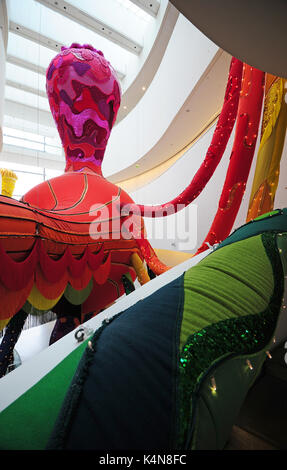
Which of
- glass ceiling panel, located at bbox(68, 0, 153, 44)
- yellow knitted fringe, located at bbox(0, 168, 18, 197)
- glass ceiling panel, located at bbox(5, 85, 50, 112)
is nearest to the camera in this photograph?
yellow knitted fringe, located at bbox(0, 168, 18, 197)

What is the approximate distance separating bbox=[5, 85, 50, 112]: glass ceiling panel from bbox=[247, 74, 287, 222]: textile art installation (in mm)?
7246

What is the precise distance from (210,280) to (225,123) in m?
1.12

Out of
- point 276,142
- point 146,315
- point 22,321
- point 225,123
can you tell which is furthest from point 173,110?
point 146,315

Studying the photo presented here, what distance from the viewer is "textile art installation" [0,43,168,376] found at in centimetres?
73

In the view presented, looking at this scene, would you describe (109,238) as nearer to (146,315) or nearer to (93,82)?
(146,315)

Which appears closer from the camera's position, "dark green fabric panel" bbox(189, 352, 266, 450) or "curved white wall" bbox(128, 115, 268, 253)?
"dark green fabric panel" bbox(189, 352, 266, 450)

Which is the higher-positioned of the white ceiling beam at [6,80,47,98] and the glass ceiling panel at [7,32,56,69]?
the glass ceiling panel at [7,32,56,69]

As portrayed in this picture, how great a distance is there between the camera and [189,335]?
1.03 feet

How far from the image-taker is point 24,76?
18.6 ft

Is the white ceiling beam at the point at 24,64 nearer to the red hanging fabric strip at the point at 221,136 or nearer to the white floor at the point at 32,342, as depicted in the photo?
the red hanging fabric strip at the point at 221,136

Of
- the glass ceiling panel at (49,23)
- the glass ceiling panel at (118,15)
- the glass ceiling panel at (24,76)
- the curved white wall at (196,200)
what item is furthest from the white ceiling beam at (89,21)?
the curved white wall at (196,200)

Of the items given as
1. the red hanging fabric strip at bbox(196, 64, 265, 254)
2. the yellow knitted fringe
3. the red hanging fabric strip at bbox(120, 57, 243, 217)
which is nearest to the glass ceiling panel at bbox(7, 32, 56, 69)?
the yellow knitted fringe

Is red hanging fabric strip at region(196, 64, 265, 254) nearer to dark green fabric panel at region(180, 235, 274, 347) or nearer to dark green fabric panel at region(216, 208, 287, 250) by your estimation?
dark green fabric panel at region(216, 208, 287, 250)
